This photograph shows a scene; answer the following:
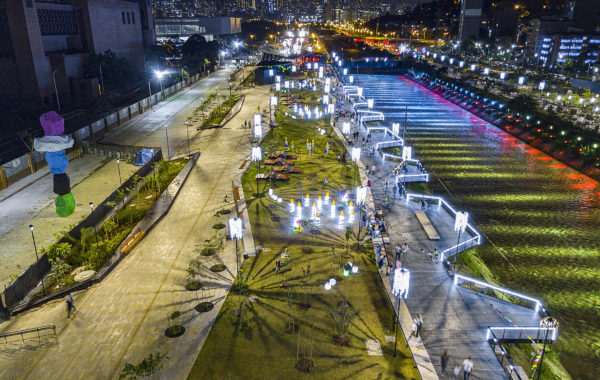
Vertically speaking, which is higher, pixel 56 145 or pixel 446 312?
pixel 56 145

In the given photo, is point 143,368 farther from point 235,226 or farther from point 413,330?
point 413,330

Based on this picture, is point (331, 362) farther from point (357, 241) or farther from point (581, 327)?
point (581, 327)

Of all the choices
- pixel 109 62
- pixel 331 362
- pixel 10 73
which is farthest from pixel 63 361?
pixel 109 62

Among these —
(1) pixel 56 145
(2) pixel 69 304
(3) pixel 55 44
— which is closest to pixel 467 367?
(2) pixel 69 304

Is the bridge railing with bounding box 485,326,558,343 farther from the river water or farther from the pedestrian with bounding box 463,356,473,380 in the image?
the pedestrian with bounding box 463,356,473,380

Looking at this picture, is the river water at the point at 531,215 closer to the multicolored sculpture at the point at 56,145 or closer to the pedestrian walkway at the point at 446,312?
the pedestrian walkway at the point at 446,312

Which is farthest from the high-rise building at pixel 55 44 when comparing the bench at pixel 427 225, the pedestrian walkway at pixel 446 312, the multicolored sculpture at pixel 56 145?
the pedestrian walkway at pixel 446 312
